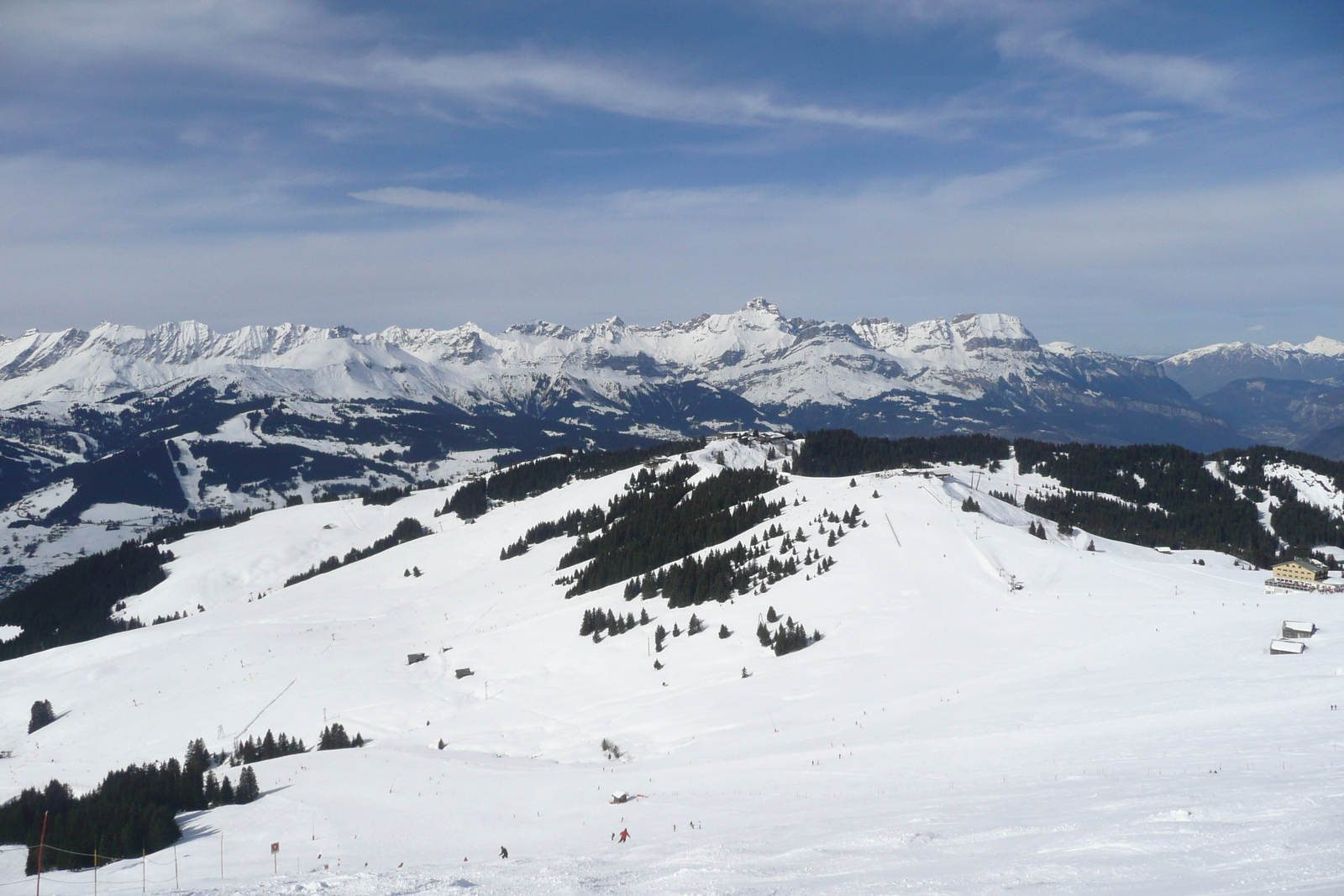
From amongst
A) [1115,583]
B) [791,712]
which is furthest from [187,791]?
[1115,583]

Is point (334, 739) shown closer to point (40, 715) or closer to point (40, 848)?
point (40, 848)

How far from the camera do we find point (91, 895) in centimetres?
3123

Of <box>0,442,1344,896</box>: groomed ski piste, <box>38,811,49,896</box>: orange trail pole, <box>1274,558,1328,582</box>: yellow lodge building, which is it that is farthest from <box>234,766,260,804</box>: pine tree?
<box>1274,558,1328,582</box>: yellow lodge building

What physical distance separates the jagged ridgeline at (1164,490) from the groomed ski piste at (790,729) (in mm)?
39083

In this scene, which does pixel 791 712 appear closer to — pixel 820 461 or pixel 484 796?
pixel 484 796

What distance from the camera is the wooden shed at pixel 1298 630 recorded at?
52812 mm

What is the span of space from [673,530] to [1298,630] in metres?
82.0

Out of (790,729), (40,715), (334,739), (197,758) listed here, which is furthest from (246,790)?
(40,715)

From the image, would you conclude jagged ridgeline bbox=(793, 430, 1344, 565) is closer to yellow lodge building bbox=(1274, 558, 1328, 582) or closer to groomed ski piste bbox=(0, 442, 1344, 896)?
groomed ski piste bbox=(0, 442, 1344, 896)

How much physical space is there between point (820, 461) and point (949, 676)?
421 ft

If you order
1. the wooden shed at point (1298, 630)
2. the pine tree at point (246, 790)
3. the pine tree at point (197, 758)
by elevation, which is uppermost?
the wooden shed at point (1298, 630)

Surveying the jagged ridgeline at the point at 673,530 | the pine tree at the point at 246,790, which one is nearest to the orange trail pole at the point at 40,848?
the pine tree at the point at 246,790

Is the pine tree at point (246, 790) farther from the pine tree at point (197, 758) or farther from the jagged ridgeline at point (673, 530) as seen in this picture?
the jagged ridgeline at point (673, 530)

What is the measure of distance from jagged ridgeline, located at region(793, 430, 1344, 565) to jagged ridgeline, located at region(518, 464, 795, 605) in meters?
37.1
